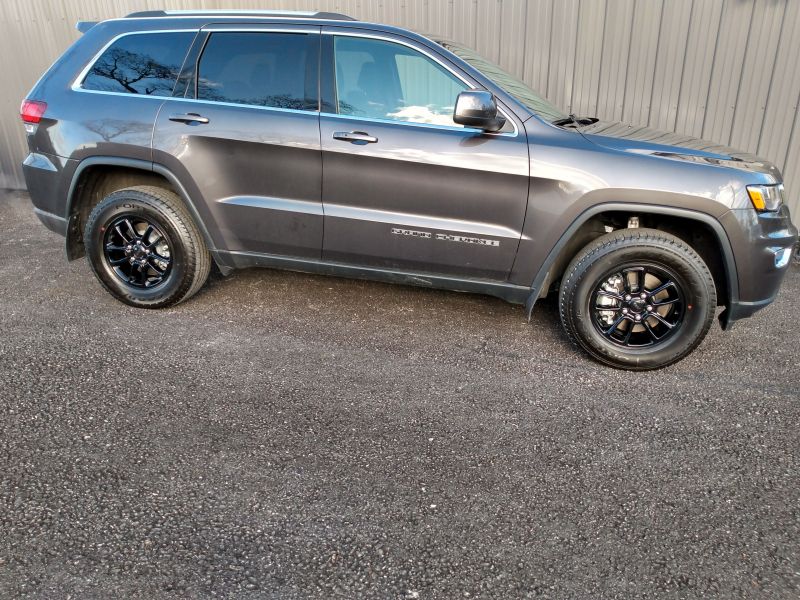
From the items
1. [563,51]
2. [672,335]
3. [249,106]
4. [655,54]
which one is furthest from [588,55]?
[249,106]

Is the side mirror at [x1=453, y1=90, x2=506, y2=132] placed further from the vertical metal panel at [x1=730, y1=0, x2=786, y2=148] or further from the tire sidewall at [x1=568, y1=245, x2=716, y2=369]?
the vertical metal panel at [x1=730, y1=0, x2=786, y2=148]

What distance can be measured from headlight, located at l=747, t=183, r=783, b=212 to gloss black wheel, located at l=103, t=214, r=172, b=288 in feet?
11.7

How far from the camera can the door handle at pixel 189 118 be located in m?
3.66

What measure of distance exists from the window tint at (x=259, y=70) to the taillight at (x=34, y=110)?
1.14 meters

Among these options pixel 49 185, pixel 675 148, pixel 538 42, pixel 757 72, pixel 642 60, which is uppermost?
pixel 538 42

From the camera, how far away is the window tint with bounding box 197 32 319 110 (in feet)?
11.8

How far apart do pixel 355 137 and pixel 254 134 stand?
640 mm

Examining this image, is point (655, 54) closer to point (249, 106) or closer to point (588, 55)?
point (588, 55)

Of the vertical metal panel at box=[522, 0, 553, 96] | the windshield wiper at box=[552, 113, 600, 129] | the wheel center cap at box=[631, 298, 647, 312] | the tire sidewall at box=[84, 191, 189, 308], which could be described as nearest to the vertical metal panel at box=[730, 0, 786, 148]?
the vertical metal panel at box=[522, 0, 553, 96]

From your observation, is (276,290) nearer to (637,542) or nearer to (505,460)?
(505,460)

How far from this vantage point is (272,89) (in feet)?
12.0

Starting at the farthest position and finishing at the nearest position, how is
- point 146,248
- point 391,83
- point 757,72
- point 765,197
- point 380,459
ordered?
point 757,72 < point 146,248 < point 391,83 < point 765,197 < point 380,459

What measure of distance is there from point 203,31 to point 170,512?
9.76ft

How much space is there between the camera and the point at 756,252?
10.7ft
